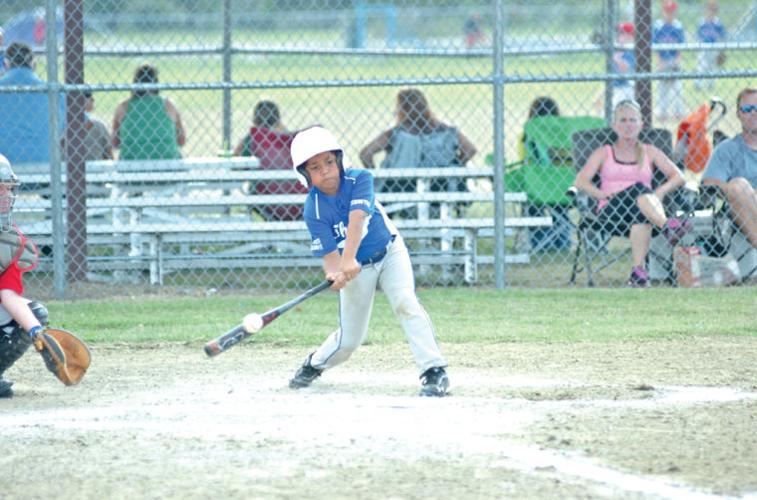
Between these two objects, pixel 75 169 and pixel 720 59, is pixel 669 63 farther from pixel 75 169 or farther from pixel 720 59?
pixel 75 169

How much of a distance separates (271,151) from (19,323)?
17.0 feet

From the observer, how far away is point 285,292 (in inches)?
394

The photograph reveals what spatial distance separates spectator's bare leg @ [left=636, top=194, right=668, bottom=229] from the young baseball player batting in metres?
3.84

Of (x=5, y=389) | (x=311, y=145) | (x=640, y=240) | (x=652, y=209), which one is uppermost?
(x=311, y=145)

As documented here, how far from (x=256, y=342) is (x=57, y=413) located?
7.46 feet

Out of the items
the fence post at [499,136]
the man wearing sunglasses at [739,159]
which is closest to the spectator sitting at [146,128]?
the fence post at [499,136]

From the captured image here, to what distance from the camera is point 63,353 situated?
625 centimetres

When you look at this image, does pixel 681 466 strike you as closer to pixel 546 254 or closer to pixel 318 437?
pixel 318 437

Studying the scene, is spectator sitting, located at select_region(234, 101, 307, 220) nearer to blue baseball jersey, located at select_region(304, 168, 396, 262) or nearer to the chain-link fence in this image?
the chain-link fence

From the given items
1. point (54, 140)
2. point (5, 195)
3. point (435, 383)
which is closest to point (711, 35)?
point (54, 140)

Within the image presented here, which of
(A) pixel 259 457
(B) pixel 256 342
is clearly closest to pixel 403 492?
(A) pixel 259 457

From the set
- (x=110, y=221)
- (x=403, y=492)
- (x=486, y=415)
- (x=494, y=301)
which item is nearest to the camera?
(x=403, y=492)

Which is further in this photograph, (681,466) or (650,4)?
(650,4)

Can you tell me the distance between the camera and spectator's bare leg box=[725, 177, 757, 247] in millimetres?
9867
